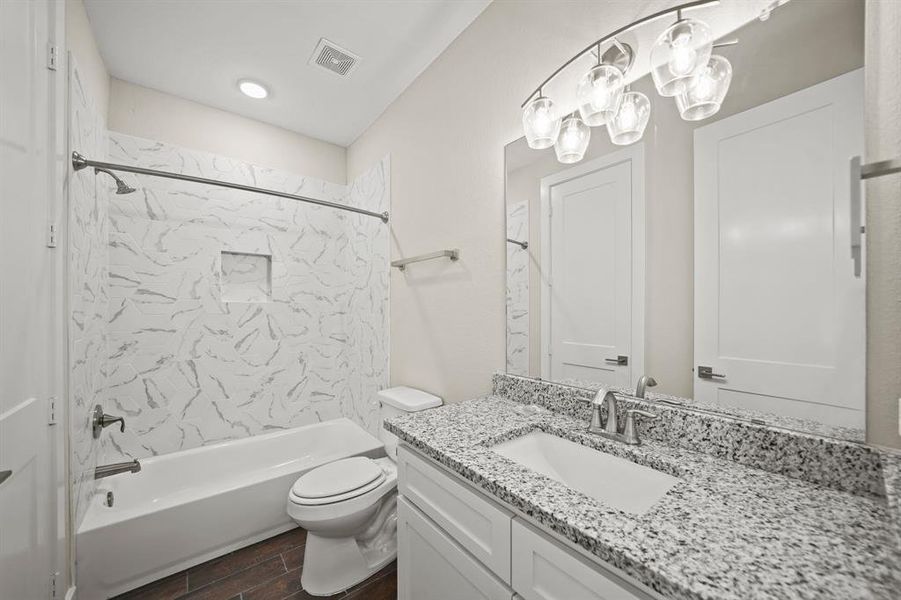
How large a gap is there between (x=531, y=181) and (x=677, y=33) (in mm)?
620

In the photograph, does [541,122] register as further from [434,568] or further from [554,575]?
[434,568]

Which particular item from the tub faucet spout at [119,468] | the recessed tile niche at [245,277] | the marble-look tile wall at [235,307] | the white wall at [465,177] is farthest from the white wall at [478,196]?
the tub faucet spout at [119,468]

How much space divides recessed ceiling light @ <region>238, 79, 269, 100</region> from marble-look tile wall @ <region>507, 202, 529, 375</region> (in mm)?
1866

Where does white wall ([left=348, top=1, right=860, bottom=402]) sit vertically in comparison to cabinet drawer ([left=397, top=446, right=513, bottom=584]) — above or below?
above

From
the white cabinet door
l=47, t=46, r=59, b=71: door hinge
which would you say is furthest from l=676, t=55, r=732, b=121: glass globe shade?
l=47, t=46, r=59, b=71: door hinge

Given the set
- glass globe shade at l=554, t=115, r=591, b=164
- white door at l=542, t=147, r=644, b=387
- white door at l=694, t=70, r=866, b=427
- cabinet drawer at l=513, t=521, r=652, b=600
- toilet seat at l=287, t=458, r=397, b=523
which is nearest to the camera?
cabinet drawer at l=513, t=521, r=652, b=600

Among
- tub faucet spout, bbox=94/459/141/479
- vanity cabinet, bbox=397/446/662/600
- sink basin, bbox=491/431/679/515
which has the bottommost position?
tub faucet spout, bbox=94/459/141/479

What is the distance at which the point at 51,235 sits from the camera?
121 cm

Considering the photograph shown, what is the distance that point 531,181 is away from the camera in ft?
4.77

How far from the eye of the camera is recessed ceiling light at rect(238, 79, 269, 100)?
7.18 ft

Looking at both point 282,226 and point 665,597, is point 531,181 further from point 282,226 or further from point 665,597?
point 282,226

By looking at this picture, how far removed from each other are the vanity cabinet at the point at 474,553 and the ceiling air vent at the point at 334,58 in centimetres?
204

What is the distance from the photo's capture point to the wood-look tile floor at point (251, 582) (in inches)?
62.2

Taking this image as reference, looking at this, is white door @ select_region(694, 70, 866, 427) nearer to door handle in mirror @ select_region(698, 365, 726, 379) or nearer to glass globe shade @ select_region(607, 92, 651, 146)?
door handle in mirror @ select_region(698, 365, 726, 379)
